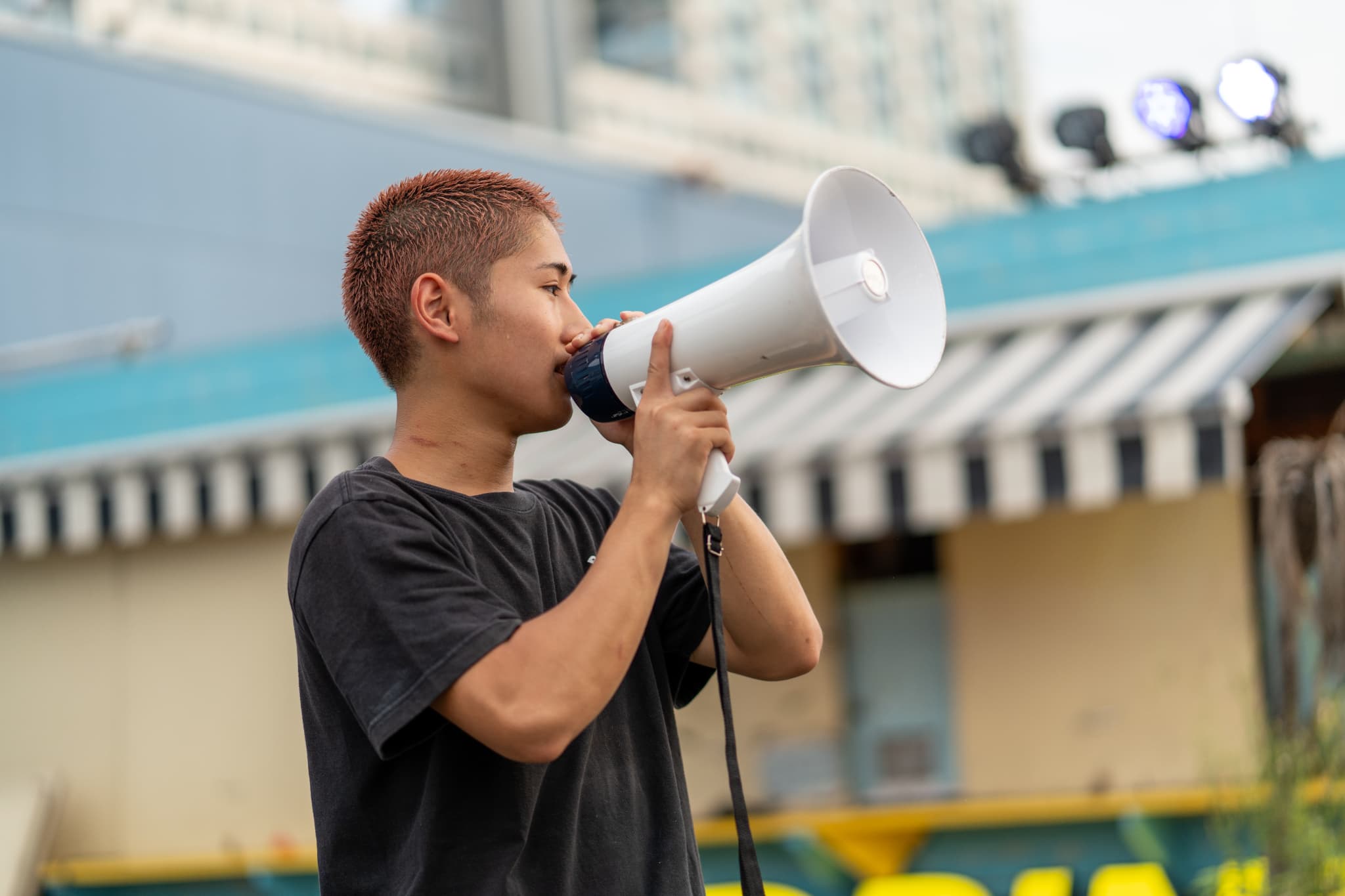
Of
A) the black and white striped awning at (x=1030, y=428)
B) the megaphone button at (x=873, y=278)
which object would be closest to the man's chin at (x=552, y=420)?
the megaphone button at (x=873, y=278)

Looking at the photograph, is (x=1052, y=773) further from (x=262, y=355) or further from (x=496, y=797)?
(x=496, y=797)

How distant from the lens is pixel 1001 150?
8164 millimetres

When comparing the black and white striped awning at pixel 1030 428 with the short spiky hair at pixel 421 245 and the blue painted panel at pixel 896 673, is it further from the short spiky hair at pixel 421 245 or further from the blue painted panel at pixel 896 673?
the short spiky hair at pixel 421 245

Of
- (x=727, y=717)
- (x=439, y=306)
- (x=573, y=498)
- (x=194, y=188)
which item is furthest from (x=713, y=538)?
(x=194, y=188)

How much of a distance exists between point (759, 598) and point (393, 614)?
1.68 ft

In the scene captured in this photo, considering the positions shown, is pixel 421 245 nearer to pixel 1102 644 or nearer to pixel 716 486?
pixel 716 486

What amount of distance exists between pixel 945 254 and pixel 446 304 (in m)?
5.53

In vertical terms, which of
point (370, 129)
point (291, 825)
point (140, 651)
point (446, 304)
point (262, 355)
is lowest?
point (291, 825)

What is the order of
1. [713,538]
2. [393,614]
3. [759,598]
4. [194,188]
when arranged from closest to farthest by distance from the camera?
1. [393,614]
2. [713,538]
3. [759,598]
4. [194,188]

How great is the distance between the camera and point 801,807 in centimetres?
699

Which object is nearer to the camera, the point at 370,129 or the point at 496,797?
the point at 496,797

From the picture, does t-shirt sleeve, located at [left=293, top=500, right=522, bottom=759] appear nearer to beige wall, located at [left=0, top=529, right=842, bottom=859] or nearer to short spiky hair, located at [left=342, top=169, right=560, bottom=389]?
short spiky hair, located at [left=342, top=169, right=560, bottom=389]

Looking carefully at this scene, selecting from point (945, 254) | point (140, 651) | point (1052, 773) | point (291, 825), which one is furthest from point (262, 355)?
point (1052, 773)

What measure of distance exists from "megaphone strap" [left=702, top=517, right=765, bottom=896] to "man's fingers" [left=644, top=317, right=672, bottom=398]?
0.54 feet
